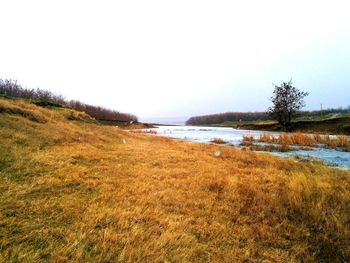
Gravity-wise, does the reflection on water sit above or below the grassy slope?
below

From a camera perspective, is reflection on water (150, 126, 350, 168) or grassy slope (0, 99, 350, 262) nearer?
grassy slope (0, 99, 350, 262)

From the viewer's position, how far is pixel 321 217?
4746 mm

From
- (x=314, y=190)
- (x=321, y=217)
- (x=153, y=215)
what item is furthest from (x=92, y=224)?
(x=314, y=190)

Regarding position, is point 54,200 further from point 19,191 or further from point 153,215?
point 153,215

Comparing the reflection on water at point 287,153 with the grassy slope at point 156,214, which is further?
the reflection on water at point 287,153

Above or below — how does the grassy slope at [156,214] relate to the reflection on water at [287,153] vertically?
above

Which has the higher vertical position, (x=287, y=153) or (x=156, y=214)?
(x=156, y=214)

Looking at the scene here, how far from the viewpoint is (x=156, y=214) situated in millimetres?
4520

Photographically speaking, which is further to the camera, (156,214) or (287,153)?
(287,153)

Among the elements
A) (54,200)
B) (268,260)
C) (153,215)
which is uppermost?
(54,200)

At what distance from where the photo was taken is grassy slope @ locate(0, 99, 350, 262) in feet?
11.1

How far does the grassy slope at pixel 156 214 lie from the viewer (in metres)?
3.39

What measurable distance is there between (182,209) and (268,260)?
1815mm

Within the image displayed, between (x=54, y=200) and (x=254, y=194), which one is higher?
(x=54, y=200)
